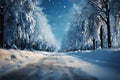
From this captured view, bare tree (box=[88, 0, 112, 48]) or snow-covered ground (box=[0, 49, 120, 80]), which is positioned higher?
bare tree (box=[88, 0, 112, 48])

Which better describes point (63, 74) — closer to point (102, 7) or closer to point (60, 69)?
point (60, 69)

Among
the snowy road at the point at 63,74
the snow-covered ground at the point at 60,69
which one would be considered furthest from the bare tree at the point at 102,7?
Result: the snowy road at the point at 63,74

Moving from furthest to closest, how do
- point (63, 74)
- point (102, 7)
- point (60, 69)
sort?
point (102, 7)
point (60, 69)
point (63, 74)

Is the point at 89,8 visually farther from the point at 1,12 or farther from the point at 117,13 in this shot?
the point at 1,12

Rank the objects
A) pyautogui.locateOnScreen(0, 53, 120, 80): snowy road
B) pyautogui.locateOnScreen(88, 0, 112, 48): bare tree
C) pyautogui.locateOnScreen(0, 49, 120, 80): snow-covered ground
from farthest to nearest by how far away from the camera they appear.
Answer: pyautogui.locateOnScreen(88, 0, 112, 48): bare tree, pyautogui.locateOnScreen(0, 49, 120, 80): snow-covered ground, pyautogui.locateOnScreen(0, 53, 120, 80): snowy road

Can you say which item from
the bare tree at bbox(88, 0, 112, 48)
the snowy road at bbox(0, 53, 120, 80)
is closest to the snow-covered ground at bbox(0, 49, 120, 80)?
the snowy road at bbox(0, 53, 120, 80)

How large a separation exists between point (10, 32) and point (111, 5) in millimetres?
15930

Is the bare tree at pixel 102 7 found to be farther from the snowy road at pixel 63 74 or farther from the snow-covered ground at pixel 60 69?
the snowy road at pixel 63 74

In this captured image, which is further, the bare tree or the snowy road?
the bare tree

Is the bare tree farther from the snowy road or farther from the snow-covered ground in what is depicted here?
the snowy road

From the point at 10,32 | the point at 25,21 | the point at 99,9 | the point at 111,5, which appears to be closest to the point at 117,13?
the point at 111,5

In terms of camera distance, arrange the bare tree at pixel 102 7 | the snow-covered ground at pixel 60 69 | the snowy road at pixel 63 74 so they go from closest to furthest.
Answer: the snowy road at pixel 63 74 → the snow-covered ground at pixel 60 69 → the bare tree at pixel 102 7

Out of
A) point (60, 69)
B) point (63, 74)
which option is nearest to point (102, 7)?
point (60, 69)

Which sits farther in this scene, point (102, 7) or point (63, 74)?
point (102, 7)
